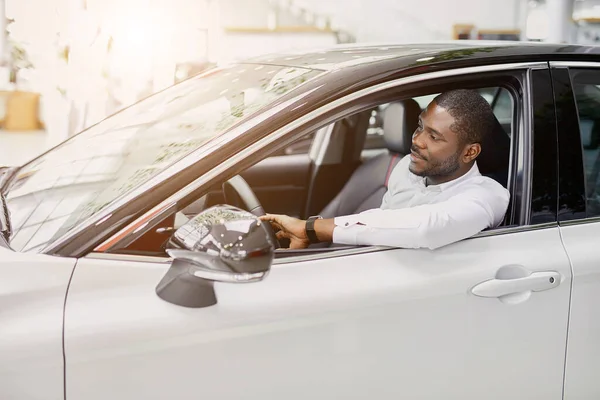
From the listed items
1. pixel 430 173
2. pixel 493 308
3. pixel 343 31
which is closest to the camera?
pixel 493 308

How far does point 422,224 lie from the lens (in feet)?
5.75

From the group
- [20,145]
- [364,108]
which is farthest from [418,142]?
[20,145]

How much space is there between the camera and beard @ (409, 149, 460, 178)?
82.6 inches

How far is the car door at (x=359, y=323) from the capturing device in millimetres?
1484

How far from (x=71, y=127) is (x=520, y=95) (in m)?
6.71

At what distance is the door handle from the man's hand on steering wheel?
45 centimetres

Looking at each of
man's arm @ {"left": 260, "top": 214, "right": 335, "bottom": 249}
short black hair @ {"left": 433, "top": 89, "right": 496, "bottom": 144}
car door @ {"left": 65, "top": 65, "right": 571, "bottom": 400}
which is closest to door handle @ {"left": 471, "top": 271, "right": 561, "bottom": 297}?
car door @ {"left": 65, "top": 65, "right": 571, "bottom": 400}

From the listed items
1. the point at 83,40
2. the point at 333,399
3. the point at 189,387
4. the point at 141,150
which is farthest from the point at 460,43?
the point at 83,40

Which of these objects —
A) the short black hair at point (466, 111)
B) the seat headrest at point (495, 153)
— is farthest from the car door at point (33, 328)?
the seat headrest at point (495, 153)

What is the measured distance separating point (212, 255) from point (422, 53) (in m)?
0.87

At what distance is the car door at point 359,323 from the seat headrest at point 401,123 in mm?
719

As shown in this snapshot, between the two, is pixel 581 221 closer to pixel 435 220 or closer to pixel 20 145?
pixel 435 220

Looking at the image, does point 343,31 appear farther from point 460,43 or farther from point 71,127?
point 460,43

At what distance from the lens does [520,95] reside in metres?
1.96
